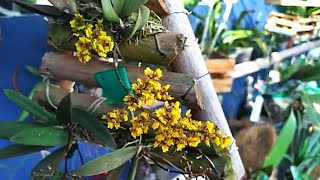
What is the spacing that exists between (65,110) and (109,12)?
0.16 metres

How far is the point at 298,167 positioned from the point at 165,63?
2.23 feet

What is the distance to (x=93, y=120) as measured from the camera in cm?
70

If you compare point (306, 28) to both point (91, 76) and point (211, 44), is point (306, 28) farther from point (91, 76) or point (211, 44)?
point (91, 76)

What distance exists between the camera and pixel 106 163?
0.65m

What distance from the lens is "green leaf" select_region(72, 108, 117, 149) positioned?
691 millimetres

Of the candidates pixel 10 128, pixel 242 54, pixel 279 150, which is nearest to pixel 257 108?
pixel 242 54

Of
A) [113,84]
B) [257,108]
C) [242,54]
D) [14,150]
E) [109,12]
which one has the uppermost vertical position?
[109,12]

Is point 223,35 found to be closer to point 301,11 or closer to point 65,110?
point 301,11

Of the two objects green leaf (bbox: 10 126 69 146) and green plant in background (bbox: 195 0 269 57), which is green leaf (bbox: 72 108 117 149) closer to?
green leaf (bbox: 10 126 69 146)

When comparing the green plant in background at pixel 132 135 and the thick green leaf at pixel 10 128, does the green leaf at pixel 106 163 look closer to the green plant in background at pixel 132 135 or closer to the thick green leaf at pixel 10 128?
the green plant in background at pixel 132 135

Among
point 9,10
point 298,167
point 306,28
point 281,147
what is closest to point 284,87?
point 306,28

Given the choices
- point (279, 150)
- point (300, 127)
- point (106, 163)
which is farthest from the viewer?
point (300, 127)

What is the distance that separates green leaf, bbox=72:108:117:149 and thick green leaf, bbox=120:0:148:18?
0.16 m

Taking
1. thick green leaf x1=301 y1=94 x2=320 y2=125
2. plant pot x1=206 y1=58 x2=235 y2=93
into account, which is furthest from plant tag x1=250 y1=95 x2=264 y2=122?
thick green leaf x1=301 y1=94 x2=320 y2=125
